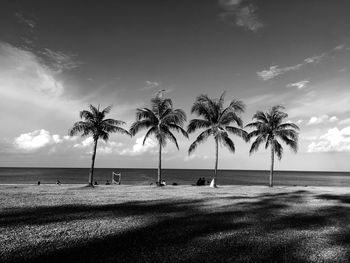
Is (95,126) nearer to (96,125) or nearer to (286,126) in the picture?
(96,125)

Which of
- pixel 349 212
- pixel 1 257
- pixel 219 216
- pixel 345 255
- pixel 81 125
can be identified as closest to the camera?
pixel 1 257

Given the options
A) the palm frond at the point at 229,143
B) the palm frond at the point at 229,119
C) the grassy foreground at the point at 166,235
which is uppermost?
the palm frond at the point at 229,119

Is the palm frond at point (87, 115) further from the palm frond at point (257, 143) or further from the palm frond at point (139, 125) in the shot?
the palm frond at point (257, 143)

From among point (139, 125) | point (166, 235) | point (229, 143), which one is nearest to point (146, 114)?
point (139, 125)

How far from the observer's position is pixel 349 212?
13398 millimetres

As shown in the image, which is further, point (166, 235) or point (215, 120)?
point (215, 120)

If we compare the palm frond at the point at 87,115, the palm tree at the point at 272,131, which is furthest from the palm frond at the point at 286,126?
the palm frond at the point at 87,115

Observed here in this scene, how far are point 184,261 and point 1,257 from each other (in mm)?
3800

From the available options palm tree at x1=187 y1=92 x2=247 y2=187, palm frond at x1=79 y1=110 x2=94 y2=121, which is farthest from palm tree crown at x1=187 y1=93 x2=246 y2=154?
palm frond at x1=79 y1=110 x2=94 y2=121

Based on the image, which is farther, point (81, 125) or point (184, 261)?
point (81, 125)

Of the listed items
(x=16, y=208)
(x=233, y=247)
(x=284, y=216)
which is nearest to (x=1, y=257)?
(x=233, y=247)

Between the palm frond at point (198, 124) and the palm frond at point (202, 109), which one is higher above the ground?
the palm frond at point (202, 109)

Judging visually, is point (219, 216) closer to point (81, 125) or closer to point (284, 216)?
point (284, 216)

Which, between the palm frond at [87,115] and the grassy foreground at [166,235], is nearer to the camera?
the grassy foreground at [166,235]
